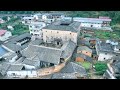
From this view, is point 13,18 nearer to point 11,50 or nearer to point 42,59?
point 11,50

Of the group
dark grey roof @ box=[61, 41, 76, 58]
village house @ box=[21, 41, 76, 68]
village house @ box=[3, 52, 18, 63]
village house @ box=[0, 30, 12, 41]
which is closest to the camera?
village house @ box=[21, 41, 76, 68]

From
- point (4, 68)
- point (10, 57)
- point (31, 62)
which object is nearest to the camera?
point (4, 68)

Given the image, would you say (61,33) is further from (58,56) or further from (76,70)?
(76,70)

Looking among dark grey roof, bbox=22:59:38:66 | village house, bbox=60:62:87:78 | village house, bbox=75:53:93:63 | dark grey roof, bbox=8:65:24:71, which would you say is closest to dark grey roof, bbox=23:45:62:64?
dark grey roof, bbox=22:59:38:66

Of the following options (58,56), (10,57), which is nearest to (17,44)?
(10,57)

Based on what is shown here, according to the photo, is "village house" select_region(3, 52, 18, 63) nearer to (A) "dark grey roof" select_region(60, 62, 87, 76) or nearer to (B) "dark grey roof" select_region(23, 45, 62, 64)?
(B) "dark grey roof" select_region(23, 45, 62, 64)
